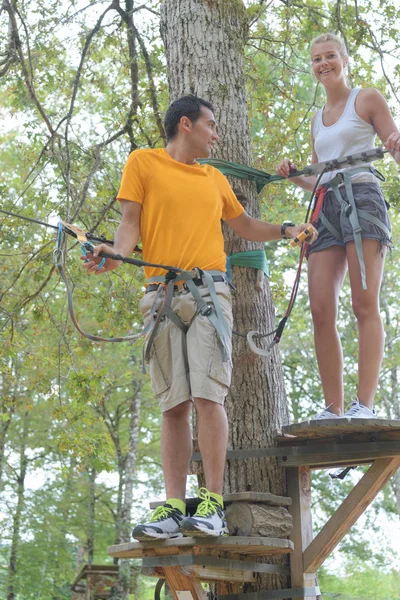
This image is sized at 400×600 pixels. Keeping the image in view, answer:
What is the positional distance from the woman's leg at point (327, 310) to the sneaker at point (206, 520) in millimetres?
1019

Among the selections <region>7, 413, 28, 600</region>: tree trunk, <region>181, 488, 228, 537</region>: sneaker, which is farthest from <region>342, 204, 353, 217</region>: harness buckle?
<region>7, 413, 28, 600</region>: tree trunk

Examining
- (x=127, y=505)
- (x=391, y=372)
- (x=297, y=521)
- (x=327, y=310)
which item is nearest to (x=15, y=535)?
(x=127, y=505)

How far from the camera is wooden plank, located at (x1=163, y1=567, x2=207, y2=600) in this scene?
326 cm

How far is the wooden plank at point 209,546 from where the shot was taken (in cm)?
306

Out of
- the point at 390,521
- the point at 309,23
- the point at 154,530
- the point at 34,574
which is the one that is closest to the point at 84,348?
the point at 309,23

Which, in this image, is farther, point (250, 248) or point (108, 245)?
point (250, 248)

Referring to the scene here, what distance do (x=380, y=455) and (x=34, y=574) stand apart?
1298 cm

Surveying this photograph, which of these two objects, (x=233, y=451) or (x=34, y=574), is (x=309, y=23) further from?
(x=34, y=574)

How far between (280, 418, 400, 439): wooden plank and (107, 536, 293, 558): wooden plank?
0.50 metres

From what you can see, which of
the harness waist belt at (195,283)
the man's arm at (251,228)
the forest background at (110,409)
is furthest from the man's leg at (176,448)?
the forest background at (110,409)

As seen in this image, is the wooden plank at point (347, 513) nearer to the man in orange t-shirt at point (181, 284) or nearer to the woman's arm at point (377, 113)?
the man in orange t-shirt at point (181, 284)

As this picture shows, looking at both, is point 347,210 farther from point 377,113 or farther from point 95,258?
point 95,258

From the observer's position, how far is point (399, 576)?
1767 centimetres

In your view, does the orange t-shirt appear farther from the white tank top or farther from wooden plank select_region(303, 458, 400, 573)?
wooden plank select_region(303, 458, 400, 573)
